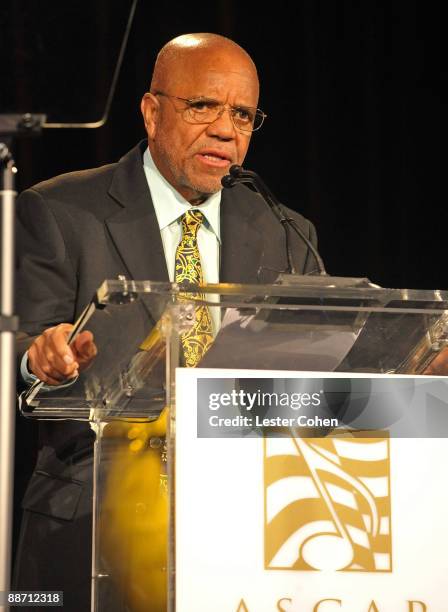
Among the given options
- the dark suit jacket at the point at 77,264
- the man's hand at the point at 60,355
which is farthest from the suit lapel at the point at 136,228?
the man's hand at the point at 60,355

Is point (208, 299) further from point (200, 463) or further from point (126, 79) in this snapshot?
point (126, 79)

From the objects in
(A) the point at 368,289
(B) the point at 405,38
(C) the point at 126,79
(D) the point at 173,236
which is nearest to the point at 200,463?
(A) the point at 368,289

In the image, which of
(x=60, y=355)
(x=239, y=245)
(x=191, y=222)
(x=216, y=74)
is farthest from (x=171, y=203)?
(x=60, y=355)

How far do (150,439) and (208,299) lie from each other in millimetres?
241

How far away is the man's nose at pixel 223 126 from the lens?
2.44 m

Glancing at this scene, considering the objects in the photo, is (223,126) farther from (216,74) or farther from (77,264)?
(77,264)

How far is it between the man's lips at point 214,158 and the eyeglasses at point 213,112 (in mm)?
72

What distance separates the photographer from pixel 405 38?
3.62 m

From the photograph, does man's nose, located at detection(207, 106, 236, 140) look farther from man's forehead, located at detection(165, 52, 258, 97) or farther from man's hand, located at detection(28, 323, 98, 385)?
man's hand, located at detection(28, 323, 98, 385)

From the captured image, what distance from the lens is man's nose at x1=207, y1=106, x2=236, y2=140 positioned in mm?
2439

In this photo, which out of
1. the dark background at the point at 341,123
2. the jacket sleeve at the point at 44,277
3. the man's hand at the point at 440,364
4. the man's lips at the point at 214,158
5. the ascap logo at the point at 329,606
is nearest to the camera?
the ascap logo at the point at 329,606

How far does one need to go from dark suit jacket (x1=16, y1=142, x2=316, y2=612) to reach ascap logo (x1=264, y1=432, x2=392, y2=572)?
2.08ft

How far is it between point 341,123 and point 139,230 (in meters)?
1.52

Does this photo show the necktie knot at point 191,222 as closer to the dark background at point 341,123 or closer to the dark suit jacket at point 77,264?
the dark suit jacket at point 77,264
